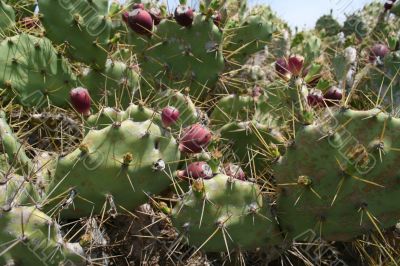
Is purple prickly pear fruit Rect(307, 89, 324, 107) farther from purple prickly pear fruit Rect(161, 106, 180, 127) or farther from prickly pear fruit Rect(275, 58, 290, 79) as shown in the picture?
purple prickly pear fruit Rect(161, 106, 180, 127)

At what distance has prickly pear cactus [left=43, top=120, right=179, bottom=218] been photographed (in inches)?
90.0

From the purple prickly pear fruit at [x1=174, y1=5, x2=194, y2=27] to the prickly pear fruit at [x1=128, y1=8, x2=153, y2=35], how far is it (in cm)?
18

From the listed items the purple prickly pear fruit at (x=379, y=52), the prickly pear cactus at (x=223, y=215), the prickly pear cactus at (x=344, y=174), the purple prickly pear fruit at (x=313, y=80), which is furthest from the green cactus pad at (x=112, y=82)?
the purple prickly pear fruit at (x=379, y=52)

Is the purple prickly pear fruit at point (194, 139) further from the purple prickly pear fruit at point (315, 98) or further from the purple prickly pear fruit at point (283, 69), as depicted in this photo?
the purple prickly pear fruit at point (283, 69)

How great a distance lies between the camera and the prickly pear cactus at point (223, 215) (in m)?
2.25

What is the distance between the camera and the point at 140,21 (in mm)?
3299

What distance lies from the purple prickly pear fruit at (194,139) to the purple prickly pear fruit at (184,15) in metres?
0.90

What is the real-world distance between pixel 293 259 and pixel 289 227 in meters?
0.38

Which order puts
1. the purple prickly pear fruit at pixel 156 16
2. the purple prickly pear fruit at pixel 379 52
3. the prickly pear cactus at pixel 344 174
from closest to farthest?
1. the prickly pear cactus at pixel 344 174
2. the purple prickly pear fruit at pixel 156 16
3. the purple prickly pear fruit at pixel 379 52

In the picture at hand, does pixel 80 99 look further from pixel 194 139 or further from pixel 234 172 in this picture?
pixel 234 172

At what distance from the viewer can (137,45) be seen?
355 cm

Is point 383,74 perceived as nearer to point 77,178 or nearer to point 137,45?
point 137,45

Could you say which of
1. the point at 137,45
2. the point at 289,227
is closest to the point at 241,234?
the point at 289,227

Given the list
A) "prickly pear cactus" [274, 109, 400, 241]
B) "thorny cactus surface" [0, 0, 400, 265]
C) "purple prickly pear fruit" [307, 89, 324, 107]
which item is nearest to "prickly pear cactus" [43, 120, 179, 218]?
"thorny cactus surface" [0, 0, 400, 265]
